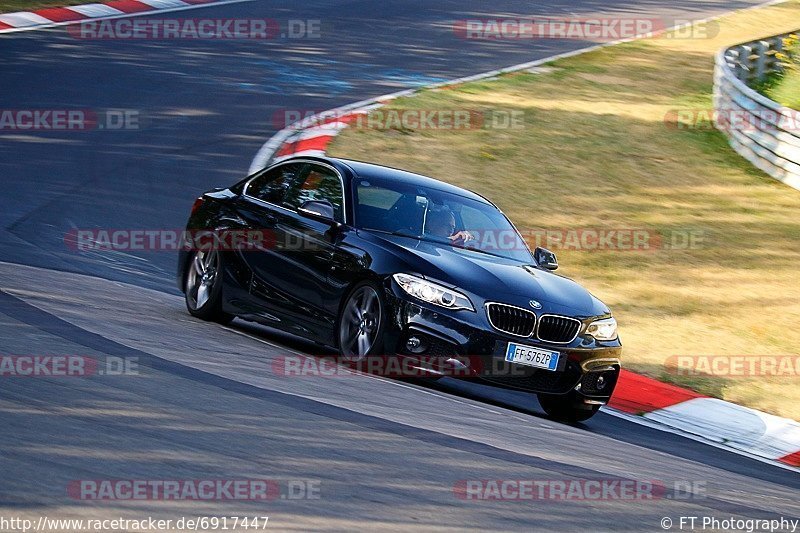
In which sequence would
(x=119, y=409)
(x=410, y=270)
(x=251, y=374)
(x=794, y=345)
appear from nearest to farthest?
(x=119, y=409)
(x=251, y=374)
(x=410, y=270)
(x=794, y=345)

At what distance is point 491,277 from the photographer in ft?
30.6

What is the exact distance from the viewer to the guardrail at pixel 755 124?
18516 millimetres

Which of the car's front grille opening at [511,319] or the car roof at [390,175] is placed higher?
the car roof at [390,175]

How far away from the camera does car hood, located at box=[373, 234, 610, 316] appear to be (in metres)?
9.14

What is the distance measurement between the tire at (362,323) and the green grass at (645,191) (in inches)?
132

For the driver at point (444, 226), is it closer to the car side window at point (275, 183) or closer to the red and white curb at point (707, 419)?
the car side window at point (275, 183)

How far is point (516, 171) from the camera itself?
18.2 metres

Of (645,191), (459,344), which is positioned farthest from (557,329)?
(645,191)

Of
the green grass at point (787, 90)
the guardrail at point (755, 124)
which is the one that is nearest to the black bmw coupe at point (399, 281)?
the guardrail at point (755, 124)

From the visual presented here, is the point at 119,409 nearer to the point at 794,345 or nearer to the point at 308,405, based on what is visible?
the point at 308,405

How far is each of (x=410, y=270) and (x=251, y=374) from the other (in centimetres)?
134

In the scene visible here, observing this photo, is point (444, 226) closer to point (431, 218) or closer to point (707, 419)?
point (431, 218)

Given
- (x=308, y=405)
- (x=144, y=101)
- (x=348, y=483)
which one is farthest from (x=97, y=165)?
(x=348, y=483)

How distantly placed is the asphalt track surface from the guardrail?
6907 mm
